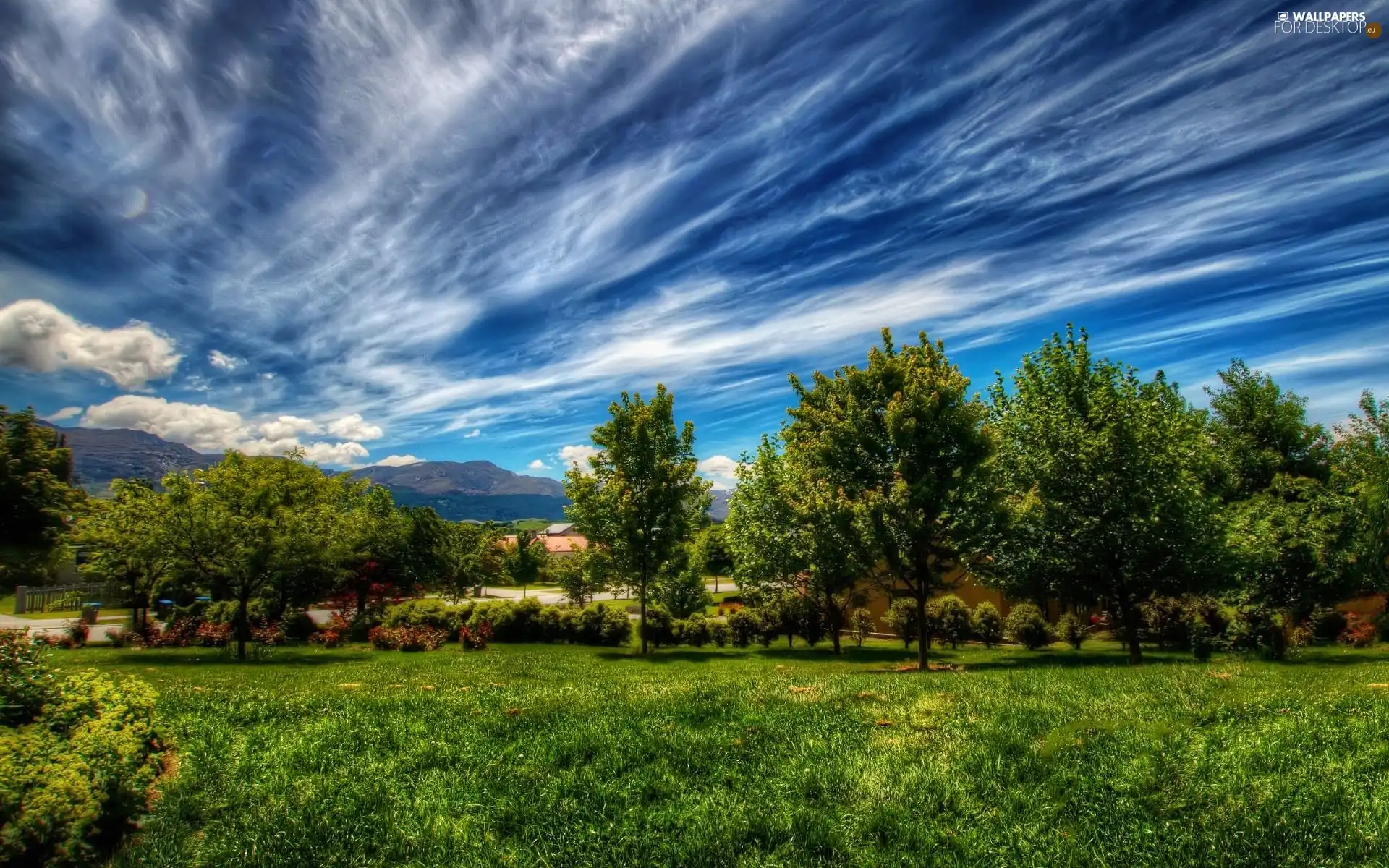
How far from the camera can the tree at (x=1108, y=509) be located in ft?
61.3

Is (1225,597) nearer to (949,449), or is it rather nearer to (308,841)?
(949,449)

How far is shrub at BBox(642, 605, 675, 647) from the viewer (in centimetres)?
2769

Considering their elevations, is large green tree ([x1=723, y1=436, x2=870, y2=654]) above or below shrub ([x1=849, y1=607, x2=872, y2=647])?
above

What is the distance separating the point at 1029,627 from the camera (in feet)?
83.8

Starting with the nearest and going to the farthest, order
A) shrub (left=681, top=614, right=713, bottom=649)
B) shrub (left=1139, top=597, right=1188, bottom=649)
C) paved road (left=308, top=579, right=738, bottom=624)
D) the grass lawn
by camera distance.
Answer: the grass lawn, shrub (left=1139, top=597, right=1188, bottom=649), shrub (left=681, top=614, right=713, bottom=649), paved road (left=308, top=579, right=738, bottom=624)

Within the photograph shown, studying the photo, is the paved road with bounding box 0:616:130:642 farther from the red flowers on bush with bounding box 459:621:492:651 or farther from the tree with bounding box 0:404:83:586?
the tree with bounding box 0:404:83:586

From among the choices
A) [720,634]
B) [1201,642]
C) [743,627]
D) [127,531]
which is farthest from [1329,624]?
[127,531]

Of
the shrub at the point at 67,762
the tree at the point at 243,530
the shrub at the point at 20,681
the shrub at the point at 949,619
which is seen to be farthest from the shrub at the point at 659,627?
the shrub at the point at 20,681

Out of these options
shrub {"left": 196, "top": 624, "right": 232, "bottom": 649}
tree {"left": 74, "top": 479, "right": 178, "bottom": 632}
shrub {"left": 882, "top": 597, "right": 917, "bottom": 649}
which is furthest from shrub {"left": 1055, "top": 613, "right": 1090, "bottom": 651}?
shrub {"left": 196, "top": 624, "right": 232, "bottom": 649}

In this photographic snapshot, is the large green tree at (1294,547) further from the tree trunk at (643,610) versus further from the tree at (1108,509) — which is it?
the tree trunk at (643,610)

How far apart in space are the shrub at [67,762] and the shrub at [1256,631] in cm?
2531

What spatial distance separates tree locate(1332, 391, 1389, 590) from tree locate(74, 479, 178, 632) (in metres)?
36.6

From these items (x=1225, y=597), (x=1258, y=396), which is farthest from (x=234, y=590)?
(x=1258, y=396)

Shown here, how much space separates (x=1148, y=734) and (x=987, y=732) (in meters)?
1.66
